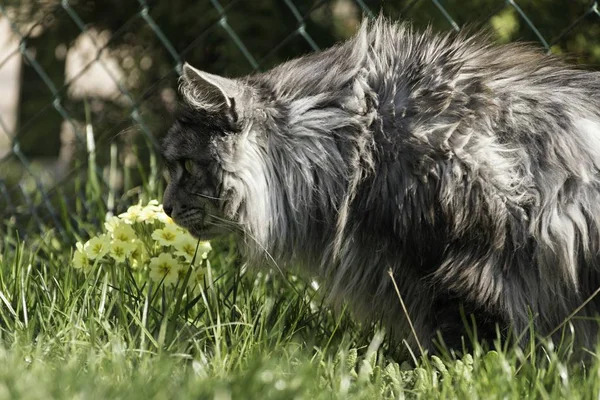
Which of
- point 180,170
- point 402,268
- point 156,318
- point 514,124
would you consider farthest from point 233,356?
point 514,124

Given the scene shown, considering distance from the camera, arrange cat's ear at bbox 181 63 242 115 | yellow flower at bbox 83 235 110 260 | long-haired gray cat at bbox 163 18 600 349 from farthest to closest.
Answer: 1. yellow flower at bbox 83 235 110 260
2. cat's ear at bbox 181 63 242 115
3. long-haired gray cat at bbox 163 18 600 349

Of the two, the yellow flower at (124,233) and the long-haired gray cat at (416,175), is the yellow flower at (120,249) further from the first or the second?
the long-haired gray cat at (416,175)

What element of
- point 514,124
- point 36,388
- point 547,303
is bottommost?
point 547,303

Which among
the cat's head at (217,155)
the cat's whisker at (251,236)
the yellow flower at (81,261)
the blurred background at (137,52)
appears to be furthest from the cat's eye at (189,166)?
the blurred background at (137,52)

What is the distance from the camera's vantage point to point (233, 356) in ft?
7.34

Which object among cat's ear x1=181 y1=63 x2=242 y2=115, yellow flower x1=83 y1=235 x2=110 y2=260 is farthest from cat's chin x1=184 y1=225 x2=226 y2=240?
cat's ear x1=181 y1=63 x2=242 y2=115

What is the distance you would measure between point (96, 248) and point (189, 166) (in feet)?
1.14

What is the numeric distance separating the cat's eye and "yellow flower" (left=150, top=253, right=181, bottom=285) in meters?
0.25

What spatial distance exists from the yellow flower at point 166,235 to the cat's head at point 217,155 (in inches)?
1.9

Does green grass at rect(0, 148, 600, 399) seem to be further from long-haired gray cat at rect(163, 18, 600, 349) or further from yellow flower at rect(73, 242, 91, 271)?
long-haired gray cat at rect(163, 18, 600, 349)

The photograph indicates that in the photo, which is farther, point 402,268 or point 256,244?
point 256,244

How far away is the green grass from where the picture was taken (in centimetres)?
189

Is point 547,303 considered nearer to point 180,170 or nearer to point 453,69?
point 453,69

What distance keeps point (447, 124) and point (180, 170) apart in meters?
0.79
